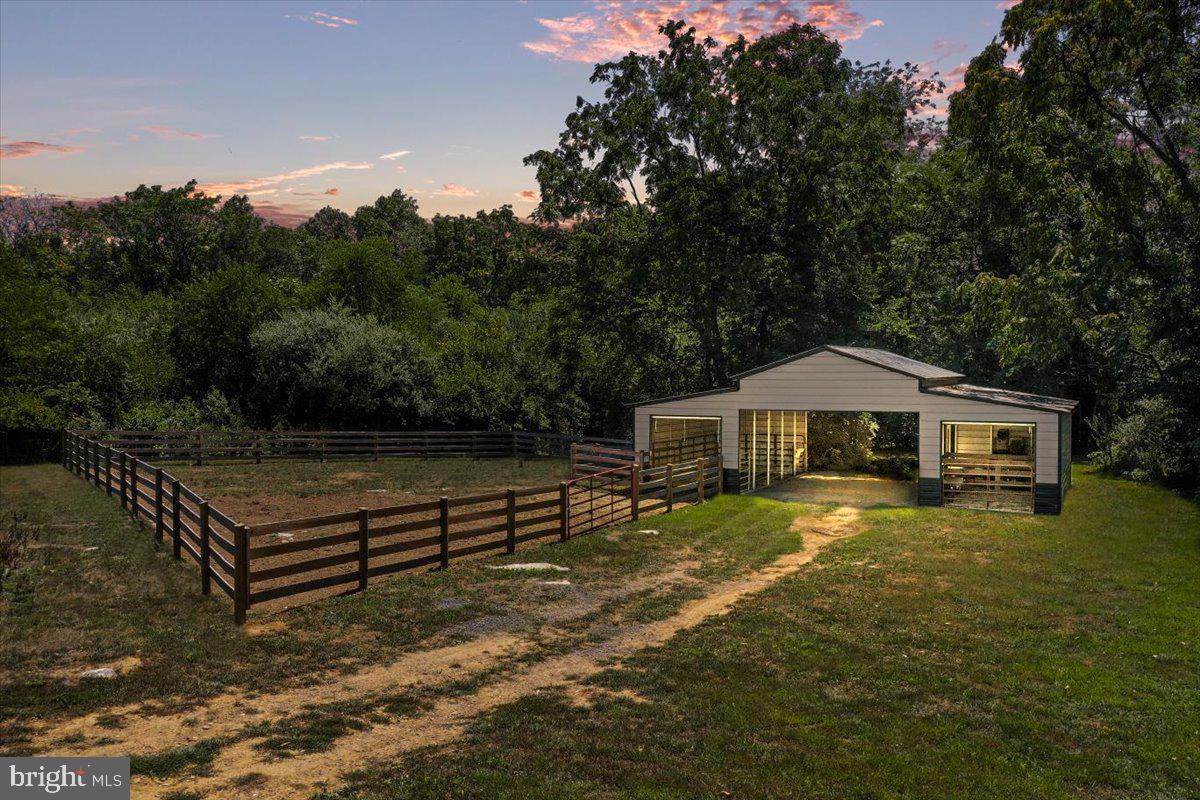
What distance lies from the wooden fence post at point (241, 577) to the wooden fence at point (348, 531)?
14 millimetres

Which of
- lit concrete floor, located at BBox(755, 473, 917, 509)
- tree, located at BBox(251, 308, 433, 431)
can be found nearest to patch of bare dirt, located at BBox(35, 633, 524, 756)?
lit concrete floor, located at BBox(755, 473, 917, 509)

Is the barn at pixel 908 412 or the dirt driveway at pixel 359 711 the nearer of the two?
the dirt driveway at pixel 359 711

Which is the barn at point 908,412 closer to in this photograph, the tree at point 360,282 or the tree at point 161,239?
the tree at point 360,282

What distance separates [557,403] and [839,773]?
33.4 m

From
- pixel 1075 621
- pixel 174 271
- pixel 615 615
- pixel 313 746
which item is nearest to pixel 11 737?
pixel 313 746

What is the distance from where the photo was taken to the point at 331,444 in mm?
34469

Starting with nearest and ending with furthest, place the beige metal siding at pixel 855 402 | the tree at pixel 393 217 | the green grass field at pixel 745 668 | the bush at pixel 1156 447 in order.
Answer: the green grass field at pixel 745 668
the beige metal siding at pixel 855 402
the bush at pixel 1156 447
the tree at pixel 393 217

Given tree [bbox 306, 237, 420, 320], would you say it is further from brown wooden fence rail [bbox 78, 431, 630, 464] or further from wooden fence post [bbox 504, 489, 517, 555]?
wooden fence post [bbox 504, 489, 517, 555]

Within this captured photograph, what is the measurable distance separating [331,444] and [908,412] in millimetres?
23677

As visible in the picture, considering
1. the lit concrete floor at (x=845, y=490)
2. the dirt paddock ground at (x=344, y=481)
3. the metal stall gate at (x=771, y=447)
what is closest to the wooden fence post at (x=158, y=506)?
the dirt paddock ground at (x=344, y=481)

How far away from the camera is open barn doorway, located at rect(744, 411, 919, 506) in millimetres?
24875

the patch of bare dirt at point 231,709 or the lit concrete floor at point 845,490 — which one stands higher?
the patch of bare dirt at point 231,709

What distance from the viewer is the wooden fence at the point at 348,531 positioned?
11.6m

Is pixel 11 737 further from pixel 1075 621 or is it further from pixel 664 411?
pixel 664 411
